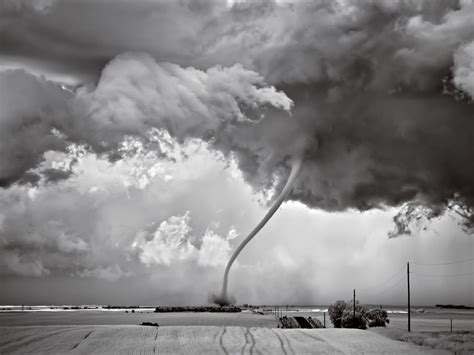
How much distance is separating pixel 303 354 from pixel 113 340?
27.5 m

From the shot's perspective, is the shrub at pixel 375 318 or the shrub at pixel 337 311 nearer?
the shrub at pixel 337 311

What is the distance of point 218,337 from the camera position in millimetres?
87250

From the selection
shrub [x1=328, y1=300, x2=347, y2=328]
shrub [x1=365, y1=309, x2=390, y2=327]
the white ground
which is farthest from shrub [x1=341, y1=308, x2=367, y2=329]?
the white ground

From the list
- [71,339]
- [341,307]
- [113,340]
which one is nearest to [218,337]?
[113,340]

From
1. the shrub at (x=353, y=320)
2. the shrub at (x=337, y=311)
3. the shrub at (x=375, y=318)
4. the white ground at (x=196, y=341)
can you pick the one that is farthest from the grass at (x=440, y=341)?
the shrub at (x=375, y=318)

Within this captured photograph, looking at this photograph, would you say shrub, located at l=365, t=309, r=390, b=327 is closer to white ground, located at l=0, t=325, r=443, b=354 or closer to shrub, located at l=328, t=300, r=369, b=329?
shrub, located at l=328, t=300, r=369, b=329

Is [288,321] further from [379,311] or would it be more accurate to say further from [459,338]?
[459,338]

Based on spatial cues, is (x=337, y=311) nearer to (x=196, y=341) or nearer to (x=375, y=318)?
(x=375, y=318)

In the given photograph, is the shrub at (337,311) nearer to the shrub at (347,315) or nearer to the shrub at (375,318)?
the shrub at (347,315)

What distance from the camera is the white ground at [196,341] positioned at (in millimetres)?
73500

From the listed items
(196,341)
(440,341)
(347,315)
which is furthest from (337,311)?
(196,341)


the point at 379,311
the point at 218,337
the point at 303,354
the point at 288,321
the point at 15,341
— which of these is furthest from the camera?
the point at 379,311

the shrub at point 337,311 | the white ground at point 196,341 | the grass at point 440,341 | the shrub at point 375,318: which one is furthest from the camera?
the shrub at point 375,318

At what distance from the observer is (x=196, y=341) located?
81.9m
